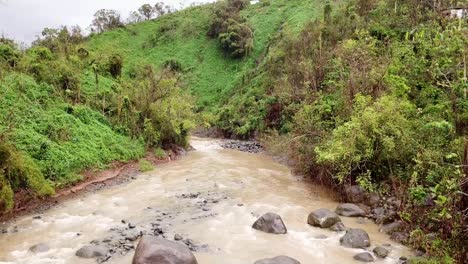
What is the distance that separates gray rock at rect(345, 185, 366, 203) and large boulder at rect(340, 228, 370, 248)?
3623mm

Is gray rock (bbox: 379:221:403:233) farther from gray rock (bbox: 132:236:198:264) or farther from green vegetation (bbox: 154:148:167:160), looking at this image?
green vegetation (bbox: 154:148:167:160)

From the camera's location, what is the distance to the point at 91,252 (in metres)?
10.7

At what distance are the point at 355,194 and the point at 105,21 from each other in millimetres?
65905

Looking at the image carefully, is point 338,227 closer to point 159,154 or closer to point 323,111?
point 323,111

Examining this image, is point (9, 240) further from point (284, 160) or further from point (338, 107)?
point (284, 160)

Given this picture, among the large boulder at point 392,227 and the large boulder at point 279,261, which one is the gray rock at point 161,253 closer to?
the large boulder at point 279,261

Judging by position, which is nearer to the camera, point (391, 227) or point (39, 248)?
point (39, 248)

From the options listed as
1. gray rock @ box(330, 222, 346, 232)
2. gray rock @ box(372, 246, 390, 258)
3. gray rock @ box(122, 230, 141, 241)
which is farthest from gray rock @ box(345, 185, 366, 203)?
gray rock @ box(122, 230, 141, 241)

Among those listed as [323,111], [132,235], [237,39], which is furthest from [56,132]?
[237,39]

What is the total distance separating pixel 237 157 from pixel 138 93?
7.56 meters

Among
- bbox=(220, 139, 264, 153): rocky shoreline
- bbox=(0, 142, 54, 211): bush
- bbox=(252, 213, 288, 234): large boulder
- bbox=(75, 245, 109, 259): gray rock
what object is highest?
bbox=(0, 142, 54, 211): bush

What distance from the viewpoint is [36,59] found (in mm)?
24719

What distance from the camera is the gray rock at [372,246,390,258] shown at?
10.7 meters

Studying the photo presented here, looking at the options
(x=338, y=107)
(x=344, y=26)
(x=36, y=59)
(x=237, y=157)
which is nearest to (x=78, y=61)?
(x=36, y=59)
